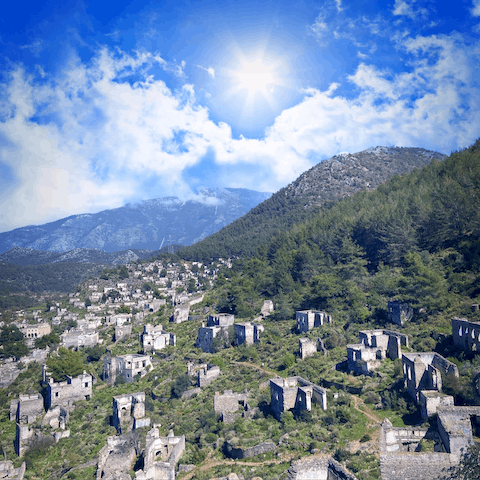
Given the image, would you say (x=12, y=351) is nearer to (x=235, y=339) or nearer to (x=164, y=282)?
(x=235, y=339)

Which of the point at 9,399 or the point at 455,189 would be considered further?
the point at 455,189

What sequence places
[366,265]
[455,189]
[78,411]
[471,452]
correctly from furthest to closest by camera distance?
[366,265] → [455,189] → [78,411] → [471,452]

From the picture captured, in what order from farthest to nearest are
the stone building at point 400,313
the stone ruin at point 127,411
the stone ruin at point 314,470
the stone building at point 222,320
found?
the stone building at point 222,320 < the stone building at point 400,313 < the stone ruin at point 127,411 < the stone ruin at point 314,470

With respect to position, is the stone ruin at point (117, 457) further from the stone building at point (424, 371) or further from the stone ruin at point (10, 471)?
the stone building at point (424, 371)

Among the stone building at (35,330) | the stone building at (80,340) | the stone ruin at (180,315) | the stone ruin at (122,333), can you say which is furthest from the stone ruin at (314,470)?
the stone building at (35,330)

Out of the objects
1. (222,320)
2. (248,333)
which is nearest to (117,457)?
(248,333)

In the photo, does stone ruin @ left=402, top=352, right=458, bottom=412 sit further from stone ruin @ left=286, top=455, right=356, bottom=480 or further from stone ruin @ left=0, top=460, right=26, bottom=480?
stone ruin @ left=0, top=460, right=26, bottom=480

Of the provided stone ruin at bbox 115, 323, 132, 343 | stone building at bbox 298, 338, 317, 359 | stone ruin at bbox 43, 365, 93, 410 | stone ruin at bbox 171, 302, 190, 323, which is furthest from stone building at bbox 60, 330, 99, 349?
stone building at bbox 298, 338, 317, 359

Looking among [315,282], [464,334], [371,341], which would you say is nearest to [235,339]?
[315,282]
